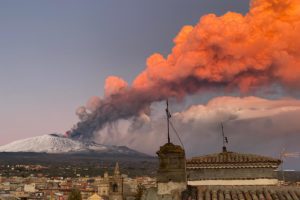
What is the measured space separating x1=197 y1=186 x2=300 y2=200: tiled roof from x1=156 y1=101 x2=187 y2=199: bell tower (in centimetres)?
78

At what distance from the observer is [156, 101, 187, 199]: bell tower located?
11.6m

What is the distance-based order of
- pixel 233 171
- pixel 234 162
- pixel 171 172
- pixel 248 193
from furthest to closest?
pixel 234 162, pixel 233 171, pixel 248 193, pixel 171 172

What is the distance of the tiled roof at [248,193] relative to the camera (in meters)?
11.7

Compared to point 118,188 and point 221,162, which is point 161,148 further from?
point 118,188

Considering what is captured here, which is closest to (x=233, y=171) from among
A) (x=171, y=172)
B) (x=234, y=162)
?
(x=234, y=162)

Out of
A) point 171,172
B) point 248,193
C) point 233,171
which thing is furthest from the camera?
point 233,171

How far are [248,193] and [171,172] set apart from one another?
94.2 inches

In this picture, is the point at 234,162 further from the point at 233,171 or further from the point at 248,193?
the point at 248,193

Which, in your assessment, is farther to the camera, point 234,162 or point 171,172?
point 234,162

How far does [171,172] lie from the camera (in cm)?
1166

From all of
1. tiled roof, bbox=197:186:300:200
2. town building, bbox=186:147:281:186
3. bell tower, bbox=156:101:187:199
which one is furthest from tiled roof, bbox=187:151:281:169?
bell tower, bbox=156:101:187:199

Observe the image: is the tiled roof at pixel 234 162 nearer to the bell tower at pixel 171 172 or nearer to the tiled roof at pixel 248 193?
the tiled roof at pixel 248 193

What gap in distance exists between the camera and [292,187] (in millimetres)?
12266

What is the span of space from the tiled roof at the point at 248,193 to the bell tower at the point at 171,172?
0.78 meters
